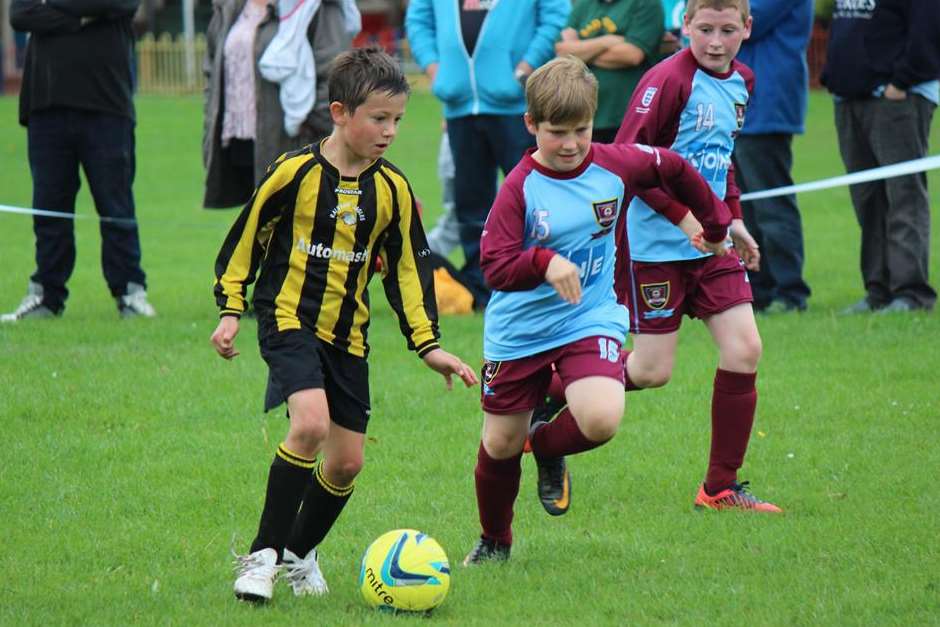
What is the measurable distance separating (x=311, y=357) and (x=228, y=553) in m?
0.99

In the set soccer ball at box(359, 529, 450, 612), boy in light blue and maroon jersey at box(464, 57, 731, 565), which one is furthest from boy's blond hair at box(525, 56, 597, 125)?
soccer ball at box(359, 529, 450, 612)

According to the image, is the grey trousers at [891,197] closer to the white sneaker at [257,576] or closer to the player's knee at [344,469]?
the player's knee at [344,469]

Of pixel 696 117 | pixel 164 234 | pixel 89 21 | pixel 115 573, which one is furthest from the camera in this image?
pixel 164 234

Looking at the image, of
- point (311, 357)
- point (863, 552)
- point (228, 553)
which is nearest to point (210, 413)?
point (228, 553)

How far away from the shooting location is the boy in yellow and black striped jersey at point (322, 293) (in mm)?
4957

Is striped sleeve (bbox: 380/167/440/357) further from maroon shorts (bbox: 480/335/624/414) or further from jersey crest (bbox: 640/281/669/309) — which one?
jersey crest (bbox: 640/281/669/309)

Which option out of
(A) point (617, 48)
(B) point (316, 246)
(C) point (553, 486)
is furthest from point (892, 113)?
(B) point (316, 246)

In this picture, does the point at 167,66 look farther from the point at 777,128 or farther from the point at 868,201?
the point at 868,201

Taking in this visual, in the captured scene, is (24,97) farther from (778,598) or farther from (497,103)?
(778,598)

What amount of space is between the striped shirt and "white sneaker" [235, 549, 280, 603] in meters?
0.75

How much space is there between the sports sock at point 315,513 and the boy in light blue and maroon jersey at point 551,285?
579 mm

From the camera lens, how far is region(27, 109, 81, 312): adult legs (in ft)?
33.4

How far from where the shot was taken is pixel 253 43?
34.3 ft

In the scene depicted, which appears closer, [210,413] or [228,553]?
[228,553]
